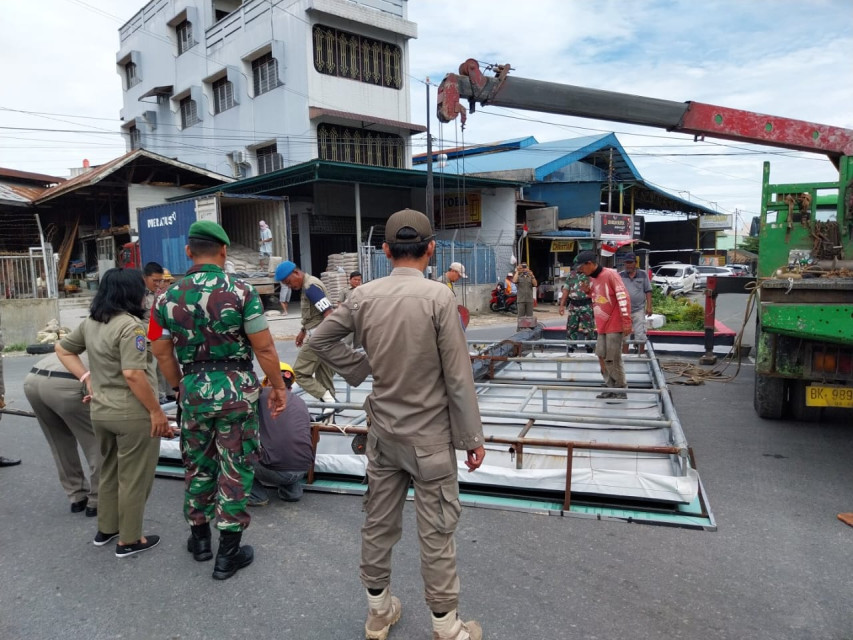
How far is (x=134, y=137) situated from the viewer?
3244 cm

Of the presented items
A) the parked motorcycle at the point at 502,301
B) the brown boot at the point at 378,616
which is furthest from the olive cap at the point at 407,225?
the parked motorcycle at the point at 502,301

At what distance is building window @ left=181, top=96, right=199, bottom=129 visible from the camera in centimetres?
2741

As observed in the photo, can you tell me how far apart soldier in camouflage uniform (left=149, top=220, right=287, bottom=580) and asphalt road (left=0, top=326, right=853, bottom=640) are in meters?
0.36

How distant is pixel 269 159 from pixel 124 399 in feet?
71.0

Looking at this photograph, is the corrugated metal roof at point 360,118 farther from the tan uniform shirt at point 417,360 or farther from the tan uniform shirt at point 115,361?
the tan uniform shirt at point 417,360

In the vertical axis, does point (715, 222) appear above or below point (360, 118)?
below

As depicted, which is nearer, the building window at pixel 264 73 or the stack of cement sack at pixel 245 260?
the stack of cement sack at pixel 245 260

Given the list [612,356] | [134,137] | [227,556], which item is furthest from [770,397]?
[134,137]

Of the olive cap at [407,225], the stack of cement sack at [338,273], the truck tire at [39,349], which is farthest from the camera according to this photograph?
the stack of cement sack at [338,273]

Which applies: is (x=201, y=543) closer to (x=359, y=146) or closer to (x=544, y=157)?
(x=359, y=146)

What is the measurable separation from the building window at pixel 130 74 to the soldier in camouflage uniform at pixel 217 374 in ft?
112

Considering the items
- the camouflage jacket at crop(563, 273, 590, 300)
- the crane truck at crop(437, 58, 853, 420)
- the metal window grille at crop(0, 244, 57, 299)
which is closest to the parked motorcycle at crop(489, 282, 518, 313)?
the camouflage jacket at crop(563, 273, 590, 300)

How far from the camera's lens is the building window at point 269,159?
22.2 meters

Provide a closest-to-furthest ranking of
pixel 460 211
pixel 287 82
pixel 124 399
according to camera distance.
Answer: pixel 124 399, pixel 287 82, pixel 460 211
